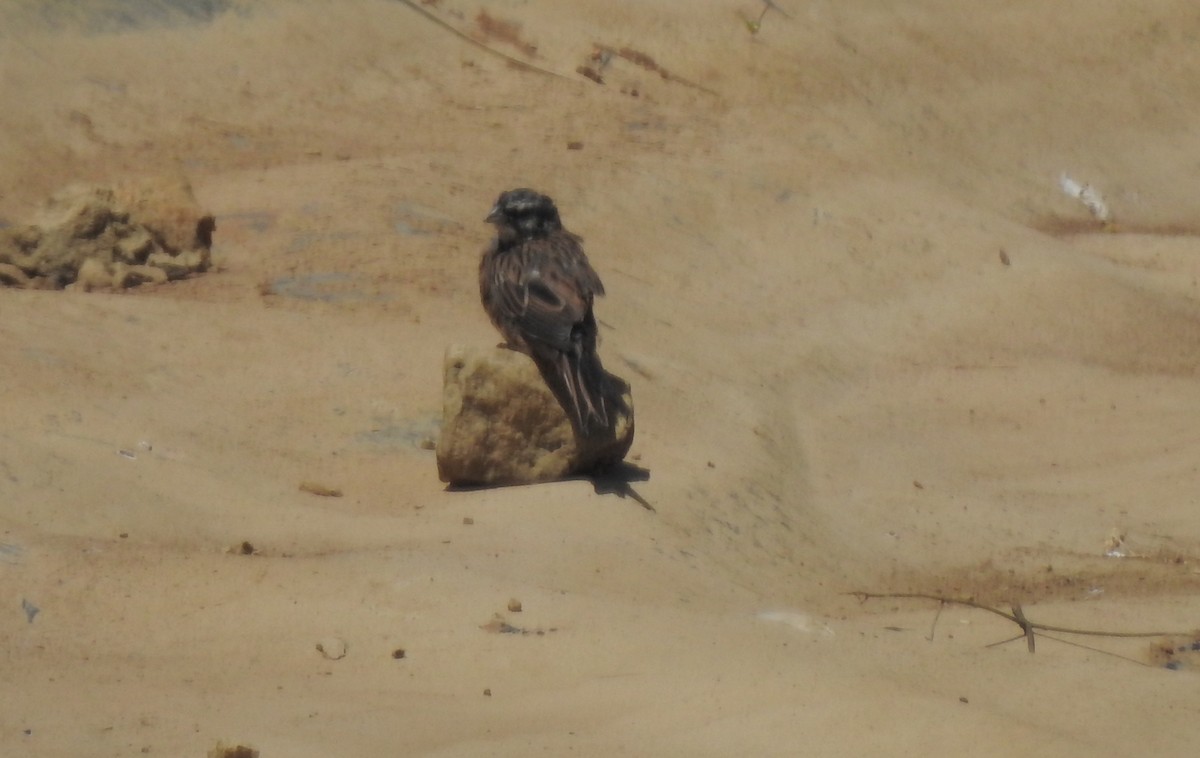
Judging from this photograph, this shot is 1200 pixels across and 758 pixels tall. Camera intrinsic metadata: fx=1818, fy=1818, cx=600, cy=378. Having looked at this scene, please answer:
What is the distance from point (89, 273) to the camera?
9.46m

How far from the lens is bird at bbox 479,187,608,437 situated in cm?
763

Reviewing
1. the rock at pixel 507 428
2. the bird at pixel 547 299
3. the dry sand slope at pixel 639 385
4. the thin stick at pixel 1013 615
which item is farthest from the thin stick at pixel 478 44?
the thin stick at pixel 1013 615

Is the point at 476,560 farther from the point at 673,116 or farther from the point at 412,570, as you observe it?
the point at 673,116

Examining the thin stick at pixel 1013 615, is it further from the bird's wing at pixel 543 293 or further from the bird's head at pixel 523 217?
the bird's head at pixel 523 217

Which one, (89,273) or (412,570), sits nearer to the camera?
(412,570)

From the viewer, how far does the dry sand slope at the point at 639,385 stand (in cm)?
574

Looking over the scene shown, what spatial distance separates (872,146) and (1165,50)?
3.89 meters

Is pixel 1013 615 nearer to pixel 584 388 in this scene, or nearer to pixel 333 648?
pixel 584 388

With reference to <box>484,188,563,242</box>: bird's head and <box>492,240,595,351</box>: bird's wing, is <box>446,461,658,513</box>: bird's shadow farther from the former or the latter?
<box>484,188,563,242</box>: bird's head

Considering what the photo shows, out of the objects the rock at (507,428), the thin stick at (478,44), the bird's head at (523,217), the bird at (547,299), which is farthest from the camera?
the thin stick at (478,44)

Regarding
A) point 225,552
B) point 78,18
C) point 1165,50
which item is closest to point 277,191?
point 78,18

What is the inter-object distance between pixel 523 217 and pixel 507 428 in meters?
1.58

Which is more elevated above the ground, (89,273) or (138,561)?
(138,561)

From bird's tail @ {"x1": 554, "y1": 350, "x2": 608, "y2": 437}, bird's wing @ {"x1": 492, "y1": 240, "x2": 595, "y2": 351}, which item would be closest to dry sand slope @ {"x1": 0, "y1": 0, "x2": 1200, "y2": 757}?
bird's tail @ {"x1": 554, "y1": 350, "x2": 608, "y2": 437}
